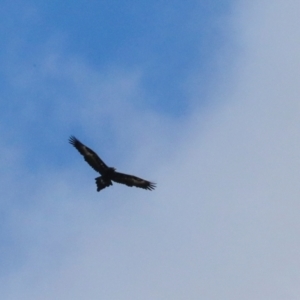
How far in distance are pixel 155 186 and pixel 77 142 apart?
611cm

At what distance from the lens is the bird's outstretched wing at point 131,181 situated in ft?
86.1

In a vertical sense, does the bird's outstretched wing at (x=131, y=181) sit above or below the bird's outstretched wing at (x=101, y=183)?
above

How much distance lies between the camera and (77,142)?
90.9 feet

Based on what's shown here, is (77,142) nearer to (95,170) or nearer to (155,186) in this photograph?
(95,170)

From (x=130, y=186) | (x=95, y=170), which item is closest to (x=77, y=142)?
(x=95, y=170)

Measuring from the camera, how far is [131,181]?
2712cm

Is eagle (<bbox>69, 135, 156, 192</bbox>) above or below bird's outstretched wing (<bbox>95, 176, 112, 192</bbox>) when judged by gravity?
above

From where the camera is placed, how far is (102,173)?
2598 centimetres

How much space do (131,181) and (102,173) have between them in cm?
220

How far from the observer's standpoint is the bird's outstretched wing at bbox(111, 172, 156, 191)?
26.2 meters

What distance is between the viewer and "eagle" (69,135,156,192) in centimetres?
2547

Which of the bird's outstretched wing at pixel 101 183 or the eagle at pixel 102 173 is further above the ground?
the eagle at pixel 102 173

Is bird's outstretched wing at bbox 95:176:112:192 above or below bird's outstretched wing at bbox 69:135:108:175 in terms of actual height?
below

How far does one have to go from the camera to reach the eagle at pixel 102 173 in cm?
2547
